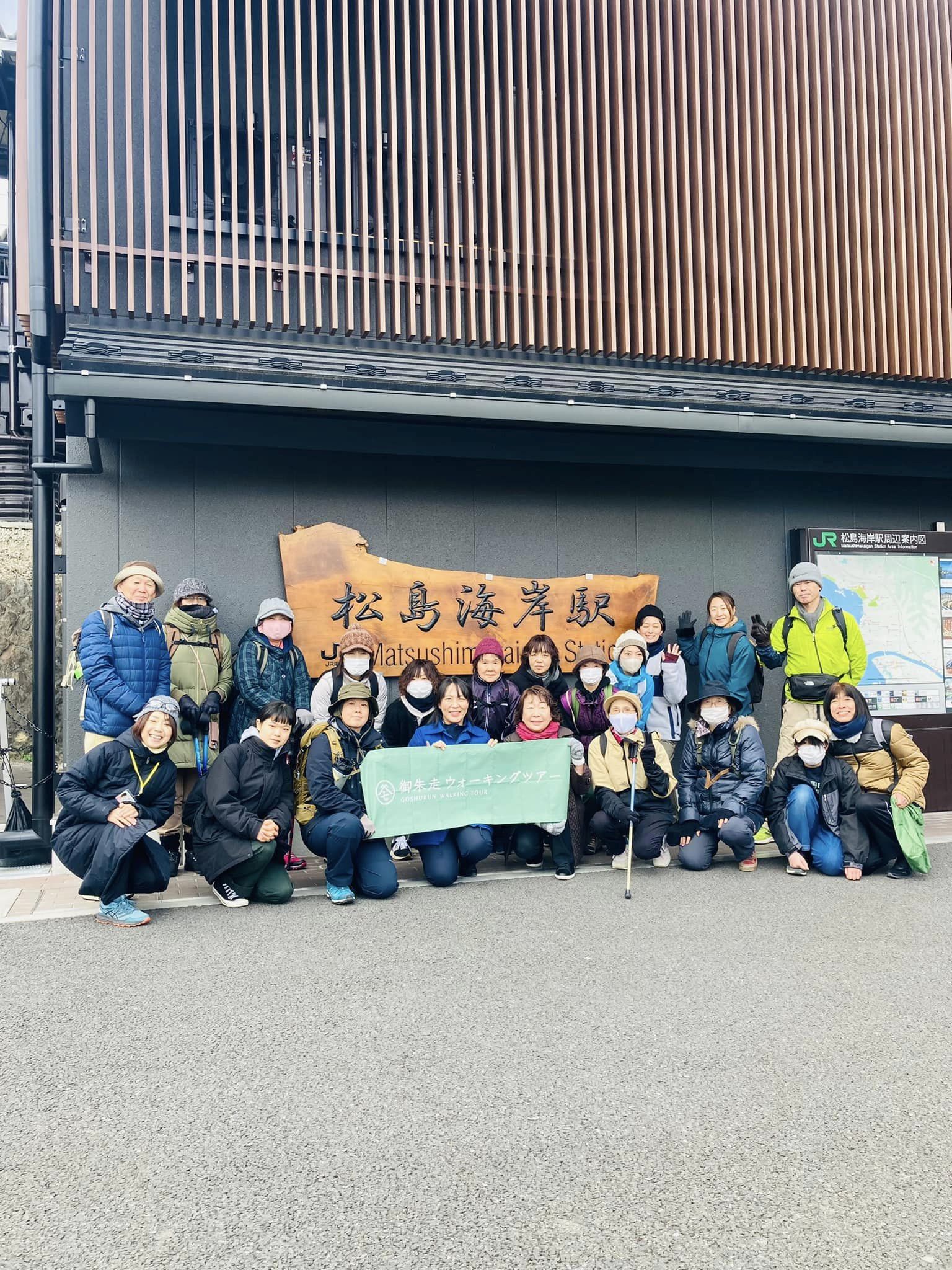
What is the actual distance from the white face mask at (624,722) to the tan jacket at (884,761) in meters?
1.50

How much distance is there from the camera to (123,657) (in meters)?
6.40

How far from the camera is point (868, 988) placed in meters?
4.41

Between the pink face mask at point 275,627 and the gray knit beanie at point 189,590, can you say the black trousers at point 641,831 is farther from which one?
the gray knit beanie at point 189,590

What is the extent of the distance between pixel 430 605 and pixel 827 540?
3.95 meters

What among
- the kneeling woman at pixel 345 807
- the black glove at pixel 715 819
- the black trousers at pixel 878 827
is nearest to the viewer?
the kneeling woman at pixel 345 807

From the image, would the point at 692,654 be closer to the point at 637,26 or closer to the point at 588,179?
the point at 588,179

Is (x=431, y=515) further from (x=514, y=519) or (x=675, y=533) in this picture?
(x=675, y=533)

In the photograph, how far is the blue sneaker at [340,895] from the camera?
5.98 metres

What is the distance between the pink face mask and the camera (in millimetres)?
7047

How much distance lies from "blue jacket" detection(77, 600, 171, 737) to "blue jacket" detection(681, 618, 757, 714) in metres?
4.35

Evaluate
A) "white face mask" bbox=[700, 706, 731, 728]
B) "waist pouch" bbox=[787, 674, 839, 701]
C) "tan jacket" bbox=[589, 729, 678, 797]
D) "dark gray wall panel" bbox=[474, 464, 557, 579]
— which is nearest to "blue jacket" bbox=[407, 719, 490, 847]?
"tan jacket" bbox=[589, 729, 678, 797]

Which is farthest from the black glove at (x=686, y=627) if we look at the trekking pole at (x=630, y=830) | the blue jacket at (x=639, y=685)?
the trekking pole at (x=630, y=830)

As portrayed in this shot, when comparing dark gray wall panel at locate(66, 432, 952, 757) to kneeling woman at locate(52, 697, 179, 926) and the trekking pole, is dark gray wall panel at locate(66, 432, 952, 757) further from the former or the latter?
the trekking pole

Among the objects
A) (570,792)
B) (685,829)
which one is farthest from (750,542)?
(570,792)
